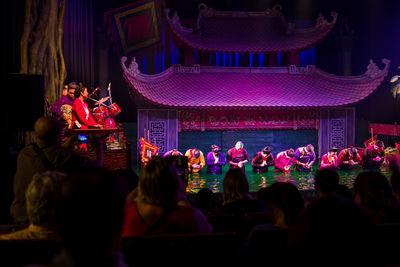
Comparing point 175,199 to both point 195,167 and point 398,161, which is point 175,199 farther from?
point 195,167

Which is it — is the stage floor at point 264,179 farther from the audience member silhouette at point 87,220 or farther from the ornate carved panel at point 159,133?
the audience member silhouette at point 87,220

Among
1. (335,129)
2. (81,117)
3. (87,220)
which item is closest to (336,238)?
(87,220)

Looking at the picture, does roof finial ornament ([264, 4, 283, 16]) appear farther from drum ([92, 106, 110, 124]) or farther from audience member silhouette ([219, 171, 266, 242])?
audience member silhouette ([219, 171, 266, 242])

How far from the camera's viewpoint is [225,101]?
12109 millimetres

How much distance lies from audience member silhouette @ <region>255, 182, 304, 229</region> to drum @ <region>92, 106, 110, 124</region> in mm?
5007

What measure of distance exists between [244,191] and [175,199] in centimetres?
116

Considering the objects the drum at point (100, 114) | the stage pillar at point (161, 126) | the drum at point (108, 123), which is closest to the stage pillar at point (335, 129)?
the stage pillar at point (161, 126)

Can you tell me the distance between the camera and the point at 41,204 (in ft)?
5.88

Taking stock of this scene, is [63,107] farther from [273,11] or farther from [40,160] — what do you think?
[273,11]

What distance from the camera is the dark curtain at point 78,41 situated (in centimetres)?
882

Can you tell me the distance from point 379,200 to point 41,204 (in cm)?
212

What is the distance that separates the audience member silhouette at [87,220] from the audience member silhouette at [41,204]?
2.31ft

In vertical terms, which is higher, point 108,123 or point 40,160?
point 108,123

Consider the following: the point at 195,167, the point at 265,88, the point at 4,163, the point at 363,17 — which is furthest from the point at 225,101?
the point at 4,163
